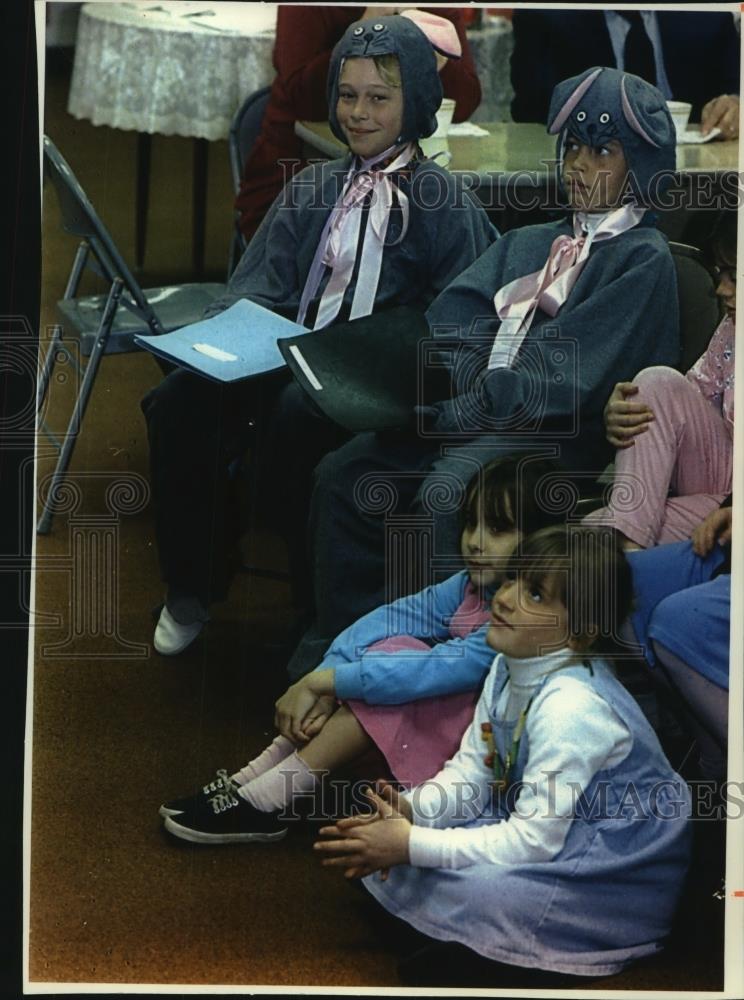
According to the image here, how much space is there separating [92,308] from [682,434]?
103 cm

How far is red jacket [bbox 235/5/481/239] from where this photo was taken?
2.81m

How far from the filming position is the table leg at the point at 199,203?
3.09m

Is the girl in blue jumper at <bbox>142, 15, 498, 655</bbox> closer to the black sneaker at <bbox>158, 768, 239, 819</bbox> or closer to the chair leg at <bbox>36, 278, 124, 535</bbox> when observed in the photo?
the chair leg at <bbox>36, 278, 124, 535</bbox>

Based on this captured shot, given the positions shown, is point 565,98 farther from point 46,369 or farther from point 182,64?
point 46,369

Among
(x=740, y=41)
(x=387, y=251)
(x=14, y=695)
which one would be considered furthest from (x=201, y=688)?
(x=740, y=41)

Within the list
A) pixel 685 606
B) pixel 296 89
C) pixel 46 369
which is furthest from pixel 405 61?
pixel 685 606

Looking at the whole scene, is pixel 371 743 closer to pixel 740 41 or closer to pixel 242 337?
pixel 242 337

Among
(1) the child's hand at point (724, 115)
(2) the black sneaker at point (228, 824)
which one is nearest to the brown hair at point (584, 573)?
(2) the black sneaker at point (228, 824)

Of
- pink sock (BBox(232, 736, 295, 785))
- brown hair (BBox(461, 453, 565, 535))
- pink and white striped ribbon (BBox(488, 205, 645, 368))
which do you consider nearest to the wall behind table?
pink and white striped ribbon (BBox(488, 205, 645, 368))

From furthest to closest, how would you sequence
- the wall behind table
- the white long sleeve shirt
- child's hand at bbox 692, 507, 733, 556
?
the wall behind table, child's hand at bbox 692, 507, 733, 556, the white long sleeve shirt

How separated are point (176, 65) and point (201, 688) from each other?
44.2 inches

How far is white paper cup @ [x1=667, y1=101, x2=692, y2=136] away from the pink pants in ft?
1.31

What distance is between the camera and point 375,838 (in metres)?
2.66

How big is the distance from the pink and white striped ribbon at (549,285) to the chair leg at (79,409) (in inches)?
25.9
